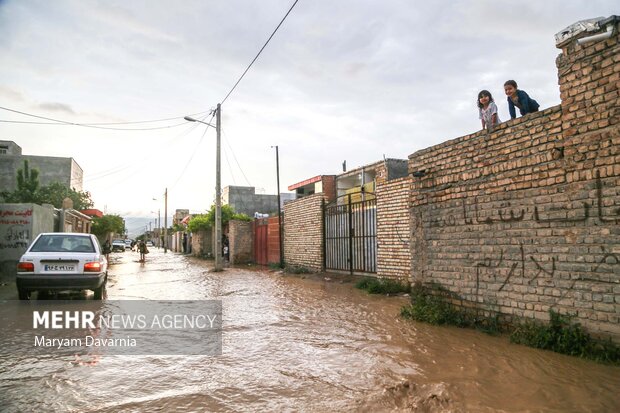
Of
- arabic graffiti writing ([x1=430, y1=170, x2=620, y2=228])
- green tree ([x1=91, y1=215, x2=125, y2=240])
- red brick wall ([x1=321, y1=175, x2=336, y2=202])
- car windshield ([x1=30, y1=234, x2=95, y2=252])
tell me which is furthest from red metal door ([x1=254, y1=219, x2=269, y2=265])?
green tree ([x1=91, y1=215, x2=125, y2=240])

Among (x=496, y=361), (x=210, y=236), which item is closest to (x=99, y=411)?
(x=496, y=361)

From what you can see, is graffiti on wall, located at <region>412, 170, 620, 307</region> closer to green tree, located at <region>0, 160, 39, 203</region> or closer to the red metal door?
the red metal door

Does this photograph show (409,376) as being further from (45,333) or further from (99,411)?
(45,333)

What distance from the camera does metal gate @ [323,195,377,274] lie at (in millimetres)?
10883

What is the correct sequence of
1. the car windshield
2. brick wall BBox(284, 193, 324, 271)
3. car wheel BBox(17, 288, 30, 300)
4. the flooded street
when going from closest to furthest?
the flooded street → car wheel BBox(17, 288, 30, 300) → the car windshield → brick wall BBox(284, 193, 324, 271)

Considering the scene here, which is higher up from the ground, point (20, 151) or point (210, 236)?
point (20, 151)

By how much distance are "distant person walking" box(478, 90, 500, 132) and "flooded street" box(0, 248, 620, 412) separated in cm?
319

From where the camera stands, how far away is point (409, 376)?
3.62 m

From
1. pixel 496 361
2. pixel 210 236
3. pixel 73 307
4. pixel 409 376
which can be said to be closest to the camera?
pixel 409 376

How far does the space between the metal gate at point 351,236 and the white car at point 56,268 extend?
6.83 meters

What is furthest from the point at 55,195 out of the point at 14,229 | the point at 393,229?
the point at 393,229

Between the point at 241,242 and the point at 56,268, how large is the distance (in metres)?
15.9

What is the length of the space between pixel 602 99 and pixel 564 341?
8.78 ft

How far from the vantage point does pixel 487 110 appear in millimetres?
5887
